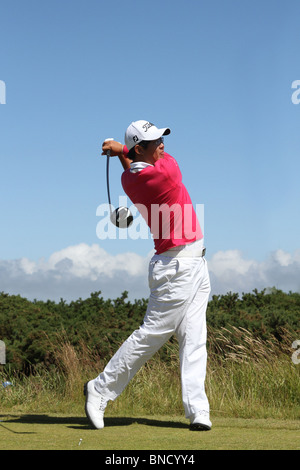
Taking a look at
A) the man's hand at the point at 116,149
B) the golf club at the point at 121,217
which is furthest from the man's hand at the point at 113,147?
the golf club at the point at 121,217

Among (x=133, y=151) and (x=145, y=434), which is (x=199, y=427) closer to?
(x=145, y=434)

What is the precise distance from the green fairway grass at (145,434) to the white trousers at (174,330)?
35 centimetres

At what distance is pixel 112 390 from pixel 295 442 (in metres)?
1.68

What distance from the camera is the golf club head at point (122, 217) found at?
6.20 meters

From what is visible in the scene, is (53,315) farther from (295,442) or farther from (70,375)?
(295,442)

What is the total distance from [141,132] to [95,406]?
8.28ft

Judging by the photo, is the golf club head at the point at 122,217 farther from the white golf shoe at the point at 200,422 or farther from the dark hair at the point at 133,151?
the white golf shoe at the point at 200,422

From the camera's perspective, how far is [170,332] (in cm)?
580

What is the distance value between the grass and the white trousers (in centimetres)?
40

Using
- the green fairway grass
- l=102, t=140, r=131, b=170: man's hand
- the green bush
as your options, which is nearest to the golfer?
the green fairway grass

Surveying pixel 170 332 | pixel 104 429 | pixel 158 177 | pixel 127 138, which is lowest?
pixel 104 429

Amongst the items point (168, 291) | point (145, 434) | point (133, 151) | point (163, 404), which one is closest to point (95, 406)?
point (145, 434)

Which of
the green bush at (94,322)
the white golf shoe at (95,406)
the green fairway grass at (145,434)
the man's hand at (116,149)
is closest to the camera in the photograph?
the green fairway grass at (145,434)
